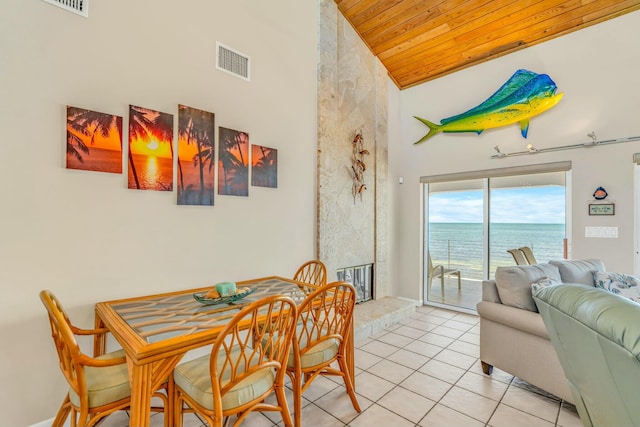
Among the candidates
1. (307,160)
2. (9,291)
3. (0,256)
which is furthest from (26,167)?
(307,160)

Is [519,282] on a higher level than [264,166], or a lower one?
lower

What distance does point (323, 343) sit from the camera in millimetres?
1981

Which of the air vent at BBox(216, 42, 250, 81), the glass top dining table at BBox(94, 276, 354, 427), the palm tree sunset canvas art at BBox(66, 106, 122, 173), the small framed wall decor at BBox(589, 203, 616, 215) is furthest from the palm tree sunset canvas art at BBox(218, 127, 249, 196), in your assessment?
the small framed wall decor at BBox(589, 203, 616, 215)

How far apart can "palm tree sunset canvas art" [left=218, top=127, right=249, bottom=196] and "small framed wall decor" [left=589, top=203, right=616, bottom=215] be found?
368cm

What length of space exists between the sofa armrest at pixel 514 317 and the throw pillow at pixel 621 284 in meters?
0.84

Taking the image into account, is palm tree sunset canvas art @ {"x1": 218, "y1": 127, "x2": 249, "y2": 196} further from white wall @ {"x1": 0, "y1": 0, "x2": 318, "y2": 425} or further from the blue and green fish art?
the blue and green fish art

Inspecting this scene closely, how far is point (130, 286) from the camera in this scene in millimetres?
2139

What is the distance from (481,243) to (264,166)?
10.4 feet

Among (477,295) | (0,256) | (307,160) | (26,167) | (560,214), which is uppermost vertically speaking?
(307,160)

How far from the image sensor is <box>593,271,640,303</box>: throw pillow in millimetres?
2348

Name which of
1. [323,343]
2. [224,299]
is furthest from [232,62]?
[323,343]

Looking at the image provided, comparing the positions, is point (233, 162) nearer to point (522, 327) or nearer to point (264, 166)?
point (264, 166)

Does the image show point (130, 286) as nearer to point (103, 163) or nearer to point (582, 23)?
point (103, 163)

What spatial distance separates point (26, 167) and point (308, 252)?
242 cm
